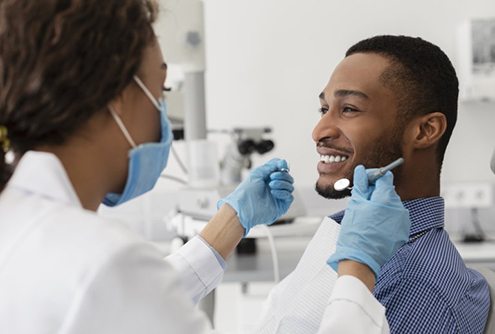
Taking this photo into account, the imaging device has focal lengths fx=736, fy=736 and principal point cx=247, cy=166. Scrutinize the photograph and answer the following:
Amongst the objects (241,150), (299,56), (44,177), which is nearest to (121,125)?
(44,177)

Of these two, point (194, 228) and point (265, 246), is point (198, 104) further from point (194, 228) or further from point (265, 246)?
point (265, 246)

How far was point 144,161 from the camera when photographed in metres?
1.06

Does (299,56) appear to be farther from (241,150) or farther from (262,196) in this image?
(262,196)

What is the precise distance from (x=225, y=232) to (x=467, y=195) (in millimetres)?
2035

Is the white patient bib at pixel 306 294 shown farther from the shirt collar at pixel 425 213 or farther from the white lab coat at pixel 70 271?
the white lab coat at pixel 70 271

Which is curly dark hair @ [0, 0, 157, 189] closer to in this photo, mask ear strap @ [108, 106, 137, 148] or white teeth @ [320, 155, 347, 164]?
mask ear strap @ [108, 106, 137, 148]

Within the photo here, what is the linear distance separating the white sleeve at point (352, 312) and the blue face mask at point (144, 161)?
0.32 meters

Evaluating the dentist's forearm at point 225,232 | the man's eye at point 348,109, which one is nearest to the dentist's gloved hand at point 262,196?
the dentist's forearm at point 225,232

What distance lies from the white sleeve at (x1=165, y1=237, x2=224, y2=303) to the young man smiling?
5.0 inches

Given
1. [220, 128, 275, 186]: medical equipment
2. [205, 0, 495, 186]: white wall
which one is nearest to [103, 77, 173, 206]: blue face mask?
[220, 128, 275, 186]: medical equipment

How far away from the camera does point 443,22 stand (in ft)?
11.1

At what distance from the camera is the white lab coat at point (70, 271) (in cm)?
82

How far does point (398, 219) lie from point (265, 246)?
62.3 inches

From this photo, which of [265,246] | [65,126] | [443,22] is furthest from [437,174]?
[443,22]
